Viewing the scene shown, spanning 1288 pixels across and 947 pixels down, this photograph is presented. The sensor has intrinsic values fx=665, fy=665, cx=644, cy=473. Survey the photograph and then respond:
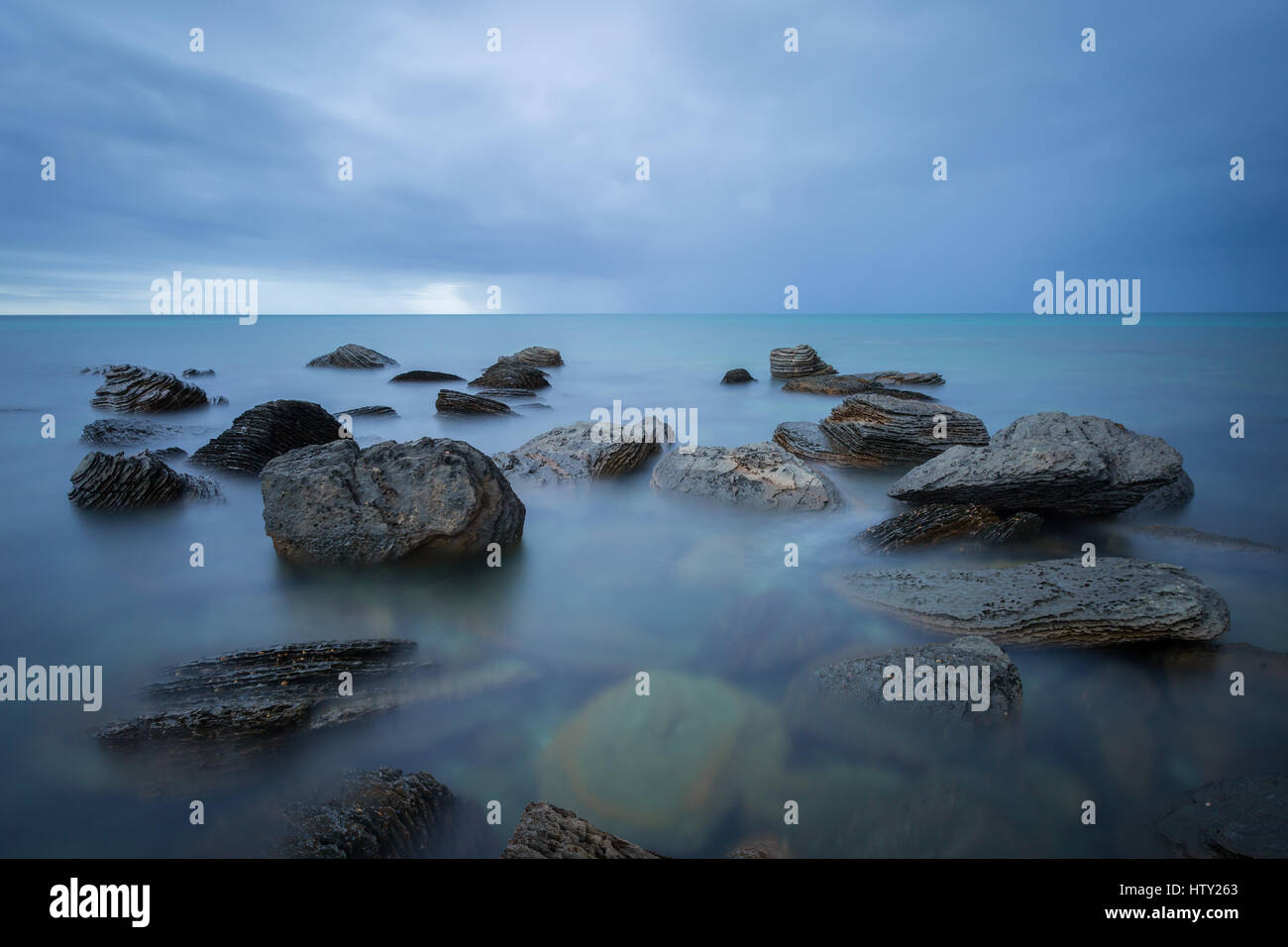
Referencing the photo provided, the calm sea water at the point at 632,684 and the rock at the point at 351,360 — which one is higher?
the rock at the point at 351,360

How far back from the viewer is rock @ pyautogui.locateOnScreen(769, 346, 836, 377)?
2005cm

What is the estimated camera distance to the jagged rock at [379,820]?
279cm

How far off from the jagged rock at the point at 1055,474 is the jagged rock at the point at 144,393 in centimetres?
1398

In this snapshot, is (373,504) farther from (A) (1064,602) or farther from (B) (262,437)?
(A) (1064,602)

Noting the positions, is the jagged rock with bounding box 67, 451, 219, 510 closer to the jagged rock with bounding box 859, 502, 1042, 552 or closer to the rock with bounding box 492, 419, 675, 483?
the rock with bounding box 492, 419, 675, 483

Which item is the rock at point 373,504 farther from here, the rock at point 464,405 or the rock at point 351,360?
the rock at point 351,360

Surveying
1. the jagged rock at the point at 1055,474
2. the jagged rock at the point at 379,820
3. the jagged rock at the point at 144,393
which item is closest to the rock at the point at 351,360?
the jagged rock at the point at 144,393

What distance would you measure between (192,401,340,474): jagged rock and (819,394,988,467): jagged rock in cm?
758

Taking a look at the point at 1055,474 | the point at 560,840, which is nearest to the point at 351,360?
the point at 1055,474

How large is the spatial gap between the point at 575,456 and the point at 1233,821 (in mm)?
6989

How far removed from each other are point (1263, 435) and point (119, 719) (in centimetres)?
1569
